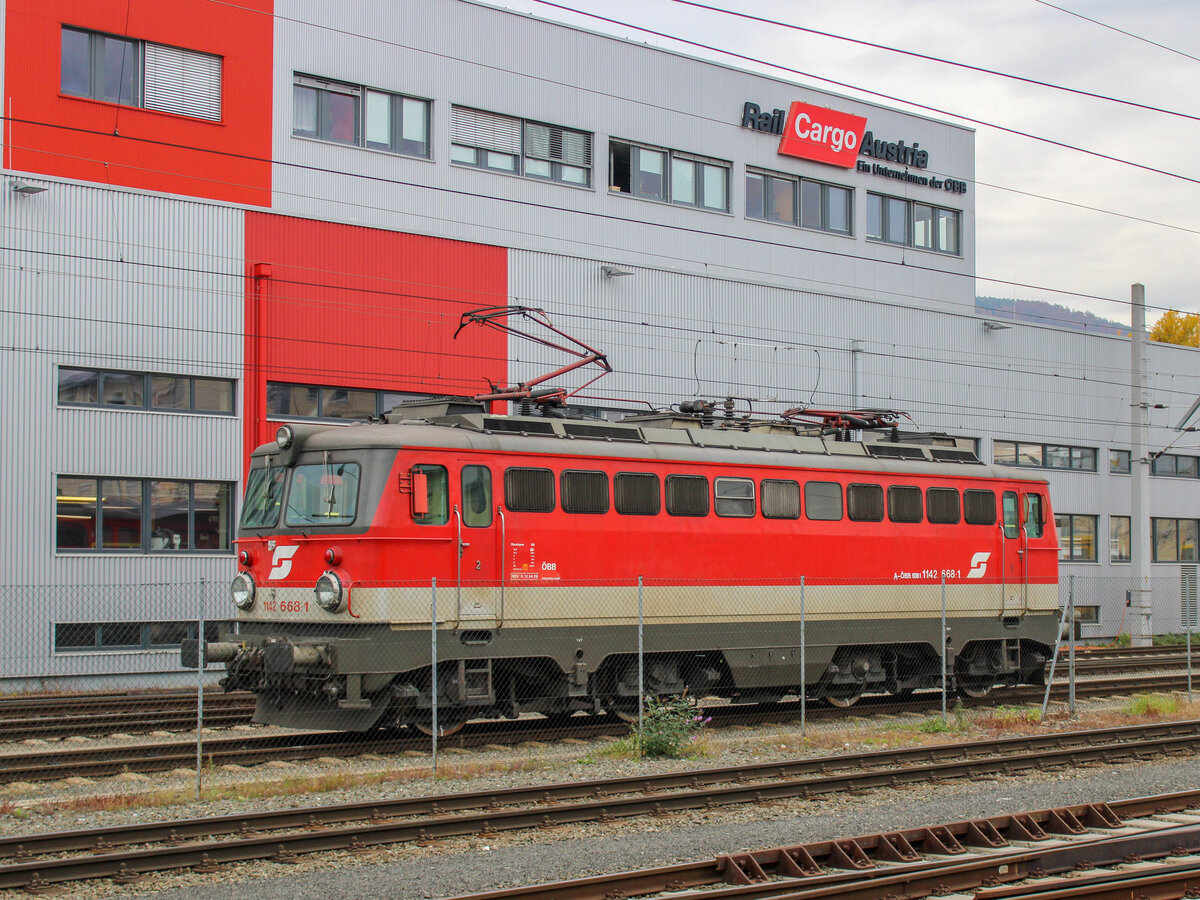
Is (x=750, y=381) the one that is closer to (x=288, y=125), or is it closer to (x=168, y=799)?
(x=288, y=125)

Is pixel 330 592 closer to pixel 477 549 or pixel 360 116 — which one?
pixel 477 549

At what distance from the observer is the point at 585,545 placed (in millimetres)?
15625

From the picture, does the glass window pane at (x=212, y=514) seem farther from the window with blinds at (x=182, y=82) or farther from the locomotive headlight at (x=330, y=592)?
the locomotive headlight at (x=330, y=592)

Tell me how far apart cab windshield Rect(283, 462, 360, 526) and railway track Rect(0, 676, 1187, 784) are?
2598 mm

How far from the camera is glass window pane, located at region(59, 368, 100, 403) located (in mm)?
21969

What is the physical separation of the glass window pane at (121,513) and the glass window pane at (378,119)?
331 inches

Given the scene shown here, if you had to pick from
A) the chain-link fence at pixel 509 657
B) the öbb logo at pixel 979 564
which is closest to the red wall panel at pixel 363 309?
the chain-link fence at pixel 509 657

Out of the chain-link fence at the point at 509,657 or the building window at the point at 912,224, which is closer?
the chain-link fence at the point at 509,657

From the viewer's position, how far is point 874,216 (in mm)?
33625

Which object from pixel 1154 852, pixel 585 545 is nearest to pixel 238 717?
pixel 585 545

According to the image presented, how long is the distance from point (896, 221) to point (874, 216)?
87cm

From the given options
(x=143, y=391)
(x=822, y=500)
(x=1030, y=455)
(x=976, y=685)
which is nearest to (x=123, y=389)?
(x=143, y=391)

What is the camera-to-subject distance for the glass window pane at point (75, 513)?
2195 cm

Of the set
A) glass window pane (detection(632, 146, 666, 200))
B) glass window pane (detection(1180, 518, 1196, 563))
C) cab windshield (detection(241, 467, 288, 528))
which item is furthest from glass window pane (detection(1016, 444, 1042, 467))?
cab windshield (detection(241, 467, 288, 528))
